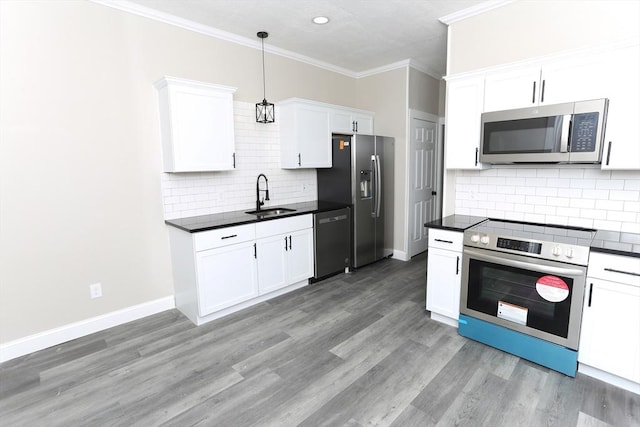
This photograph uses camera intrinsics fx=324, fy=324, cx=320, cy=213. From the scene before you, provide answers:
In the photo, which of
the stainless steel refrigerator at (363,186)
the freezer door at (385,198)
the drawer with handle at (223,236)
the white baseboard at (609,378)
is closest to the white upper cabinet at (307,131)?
the stainless steel refrigerator at (363,186)

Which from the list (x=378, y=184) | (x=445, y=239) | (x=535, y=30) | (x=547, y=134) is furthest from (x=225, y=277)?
(x=535, y=30)

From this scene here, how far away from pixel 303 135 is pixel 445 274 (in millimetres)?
2326

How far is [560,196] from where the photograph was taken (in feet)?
8.98

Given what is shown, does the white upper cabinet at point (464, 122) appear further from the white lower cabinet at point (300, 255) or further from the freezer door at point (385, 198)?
the white lower cabinet at point (300, 255)

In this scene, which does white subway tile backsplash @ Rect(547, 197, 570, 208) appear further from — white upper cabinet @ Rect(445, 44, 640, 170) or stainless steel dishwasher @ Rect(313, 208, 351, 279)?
stainless steel dishwasher @ Rect(313, 208, 351, 279)

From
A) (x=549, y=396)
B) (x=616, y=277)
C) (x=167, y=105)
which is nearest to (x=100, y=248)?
(x=167, y=105)

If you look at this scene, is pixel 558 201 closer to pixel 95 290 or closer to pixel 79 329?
pixel 95 290

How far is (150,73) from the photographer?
312cm

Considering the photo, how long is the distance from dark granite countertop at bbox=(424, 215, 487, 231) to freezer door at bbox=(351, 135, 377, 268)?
133 cm

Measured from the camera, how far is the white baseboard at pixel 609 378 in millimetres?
2084

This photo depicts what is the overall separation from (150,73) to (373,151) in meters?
2.73

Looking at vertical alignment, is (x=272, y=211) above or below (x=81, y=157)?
below

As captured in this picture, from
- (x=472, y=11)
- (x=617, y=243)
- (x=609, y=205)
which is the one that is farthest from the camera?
(x=472, y=11)

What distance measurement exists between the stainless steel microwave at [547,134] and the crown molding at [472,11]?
101 cm
